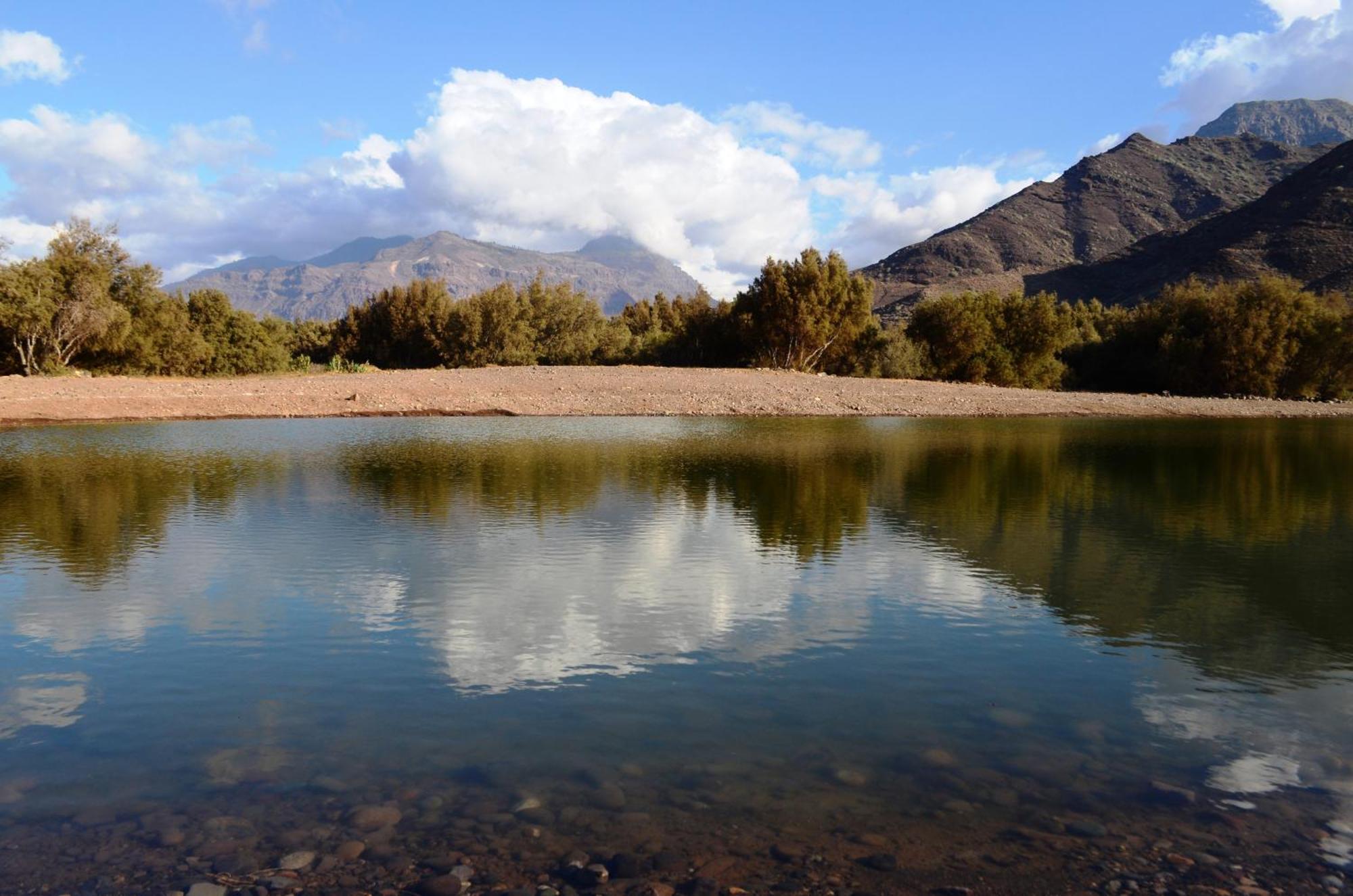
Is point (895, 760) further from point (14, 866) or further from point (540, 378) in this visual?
point (540, 378)

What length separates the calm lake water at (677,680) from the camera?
17.0 ft

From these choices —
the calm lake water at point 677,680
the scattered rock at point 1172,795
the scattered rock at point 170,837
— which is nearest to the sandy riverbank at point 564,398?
the calm lake water at point 677,680

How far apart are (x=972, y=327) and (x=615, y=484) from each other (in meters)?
48.4

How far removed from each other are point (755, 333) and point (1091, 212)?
4692 inches

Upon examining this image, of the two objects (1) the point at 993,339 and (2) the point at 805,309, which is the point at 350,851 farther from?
(1) the point at 993,339

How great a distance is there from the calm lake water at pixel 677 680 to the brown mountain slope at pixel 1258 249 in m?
88.1

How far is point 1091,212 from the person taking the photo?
156125 mm

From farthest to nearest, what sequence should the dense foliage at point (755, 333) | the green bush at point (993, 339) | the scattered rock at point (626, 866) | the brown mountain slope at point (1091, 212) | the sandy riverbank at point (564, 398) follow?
the brown mountain slope at point (1091, 212), the green bush at point (993, 339), the dense foliage at point (755, 333), the sandy riverbank at point (564, 398), the scattered rock at point (626, 866)

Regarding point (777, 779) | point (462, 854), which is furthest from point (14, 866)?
point (777, 779)

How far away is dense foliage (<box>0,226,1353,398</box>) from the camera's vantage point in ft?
150

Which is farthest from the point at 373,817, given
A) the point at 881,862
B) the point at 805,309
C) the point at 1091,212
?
the point at 1091,212

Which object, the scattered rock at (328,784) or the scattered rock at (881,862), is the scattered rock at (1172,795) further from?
the scattered rock at (328,784)

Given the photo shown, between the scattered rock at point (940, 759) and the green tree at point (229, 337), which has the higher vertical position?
the green tree at point (229, 337)

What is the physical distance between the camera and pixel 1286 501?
1794 cm
